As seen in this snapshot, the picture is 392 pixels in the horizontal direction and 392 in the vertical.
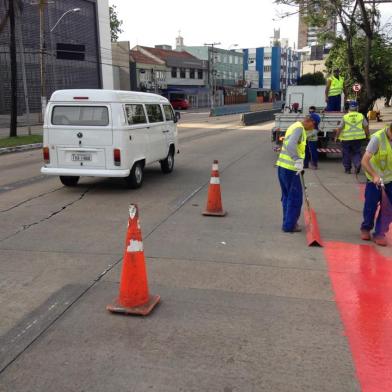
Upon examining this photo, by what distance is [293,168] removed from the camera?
6.59m

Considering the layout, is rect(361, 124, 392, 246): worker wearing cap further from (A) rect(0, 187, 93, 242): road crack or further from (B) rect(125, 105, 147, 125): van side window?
(B) rect(125, 105, 147, 125): van side window

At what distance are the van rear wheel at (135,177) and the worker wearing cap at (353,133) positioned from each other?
18.2 feet

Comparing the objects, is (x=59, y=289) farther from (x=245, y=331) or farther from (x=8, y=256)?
(x=245, y=331)

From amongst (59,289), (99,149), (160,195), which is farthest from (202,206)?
(59,289)

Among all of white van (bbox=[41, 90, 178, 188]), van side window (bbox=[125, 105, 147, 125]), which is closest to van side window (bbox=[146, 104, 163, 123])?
van side window (bbox=[125, 105, 147, 125])

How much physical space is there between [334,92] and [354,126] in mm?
4262

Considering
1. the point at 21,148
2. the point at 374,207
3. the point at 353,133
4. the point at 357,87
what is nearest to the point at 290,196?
the point at 374,207

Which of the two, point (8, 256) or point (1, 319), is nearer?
point (1, 319)

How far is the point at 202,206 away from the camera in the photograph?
8516 millimetres

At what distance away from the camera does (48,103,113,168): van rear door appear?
30.2ft

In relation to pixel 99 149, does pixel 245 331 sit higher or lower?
lower

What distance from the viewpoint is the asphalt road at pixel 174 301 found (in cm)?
327

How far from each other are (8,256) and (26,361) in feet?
8.45

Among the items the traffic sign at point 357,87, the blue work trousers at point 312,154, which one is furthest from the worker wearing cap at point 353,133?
the traffic sign at point 357,87
